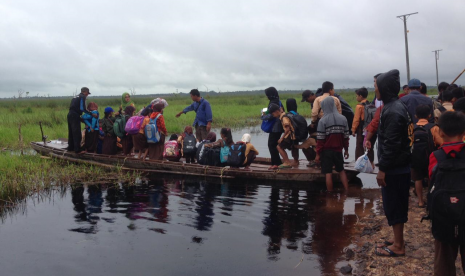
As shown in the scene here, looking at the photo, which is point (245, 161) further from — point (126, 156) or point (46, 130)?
point (46, 130)

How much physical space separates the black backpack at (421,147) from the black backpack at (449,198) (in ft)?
8.53

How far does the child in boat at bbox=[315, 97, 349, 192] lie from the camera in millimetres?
6805

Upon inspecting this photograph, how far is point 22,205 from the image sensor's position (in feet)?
23.9

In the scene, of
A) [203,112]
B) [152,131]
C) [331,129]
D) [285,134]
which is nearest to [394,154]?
[331,129]

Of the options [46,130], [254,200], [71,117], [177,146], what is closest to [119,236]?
[254,200]

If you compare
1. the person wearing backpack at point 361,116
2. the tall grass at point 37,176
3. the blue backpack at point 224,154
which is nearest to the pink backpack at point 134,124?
the tall grass at point 37,176

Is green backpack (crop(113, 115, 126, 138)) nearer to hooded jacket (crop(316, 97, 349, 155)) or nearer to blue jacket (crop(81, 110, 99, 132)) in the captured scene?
blue jacket (crop(81, 110, 99, 132))

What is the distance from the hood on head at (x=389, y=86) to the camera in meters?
4.18

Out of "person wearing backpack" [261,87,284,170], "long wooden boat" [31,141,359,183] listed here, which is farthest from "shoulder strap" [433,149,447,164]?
"person wearing backpack" [261,87,284,170]

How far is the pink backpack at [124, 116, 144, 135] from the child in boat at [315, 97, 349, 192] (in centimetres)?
400

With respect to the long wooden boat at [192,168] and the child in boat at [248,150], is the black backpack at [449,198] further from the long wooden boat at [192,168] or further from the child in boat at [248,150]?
the child in boat at [248,150]

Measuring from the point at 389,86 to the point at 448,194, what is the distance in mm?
1498

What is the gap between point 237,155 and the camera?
8.48 meters

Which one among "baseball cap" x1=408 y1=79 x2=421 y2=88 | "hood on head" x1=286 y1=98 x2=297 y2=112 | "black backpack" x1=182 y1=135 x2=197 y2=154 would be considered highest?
"baseball cap" x1=408 y1=79 x2=421 y2=88
